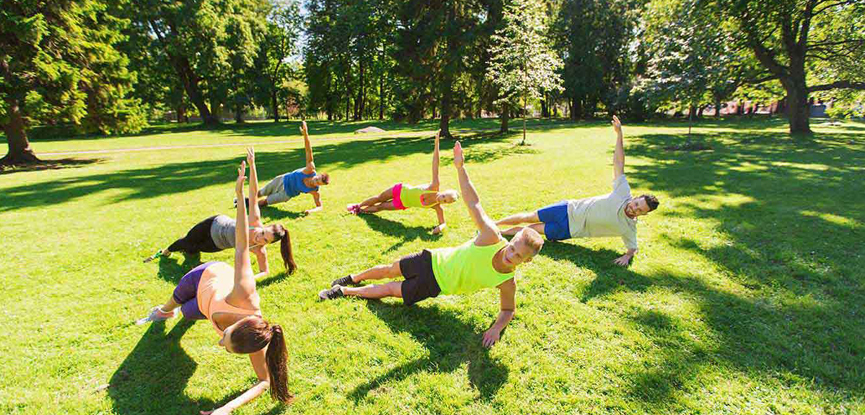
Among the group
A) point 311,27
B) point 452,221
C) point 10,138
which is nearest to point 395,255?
point 452,221

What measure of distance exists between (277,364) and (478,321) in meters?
2.14

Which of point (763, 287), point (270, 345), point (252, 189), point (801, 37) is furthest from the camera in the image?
point (801, 37)

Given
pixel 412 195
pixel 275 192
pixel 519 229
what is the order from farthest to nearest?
1. pixel 275 192
2. pixel 412 195
3. pixel 519 229

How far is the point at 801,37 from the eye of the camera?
57.3 ft

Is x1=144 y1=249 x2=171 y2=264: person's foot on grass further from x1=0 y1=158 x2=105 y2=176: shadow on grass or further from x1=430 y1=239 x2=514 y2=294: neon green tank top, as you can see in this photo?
x1=0 y1=158 x2=105 y2=176: shadow on grass

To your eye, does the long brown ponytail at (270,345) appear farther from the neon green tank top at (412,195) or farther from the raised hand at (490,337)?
the neon green tank top at (412,195)

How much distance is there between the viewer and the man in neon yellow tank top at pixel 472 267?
12.1 feet

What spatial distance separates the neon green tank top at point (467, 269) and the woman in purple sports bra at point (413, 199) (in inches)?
88.5

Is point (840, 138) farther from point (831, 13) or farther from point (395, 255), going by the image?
point (395, 255)

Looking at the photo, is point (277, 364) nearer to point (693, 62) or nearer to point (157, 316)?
point (157, 316)

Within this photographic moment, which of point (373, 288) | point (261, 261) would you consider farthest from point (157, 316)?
point (373, 288)

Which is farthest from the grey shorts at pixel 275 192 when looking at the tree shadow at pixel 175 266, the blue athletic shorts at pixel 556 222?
the blue athletic shorts at pixel 556 222

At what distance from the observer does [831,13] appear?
58.2 feet

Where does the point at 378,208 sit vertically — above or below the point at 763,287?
above
